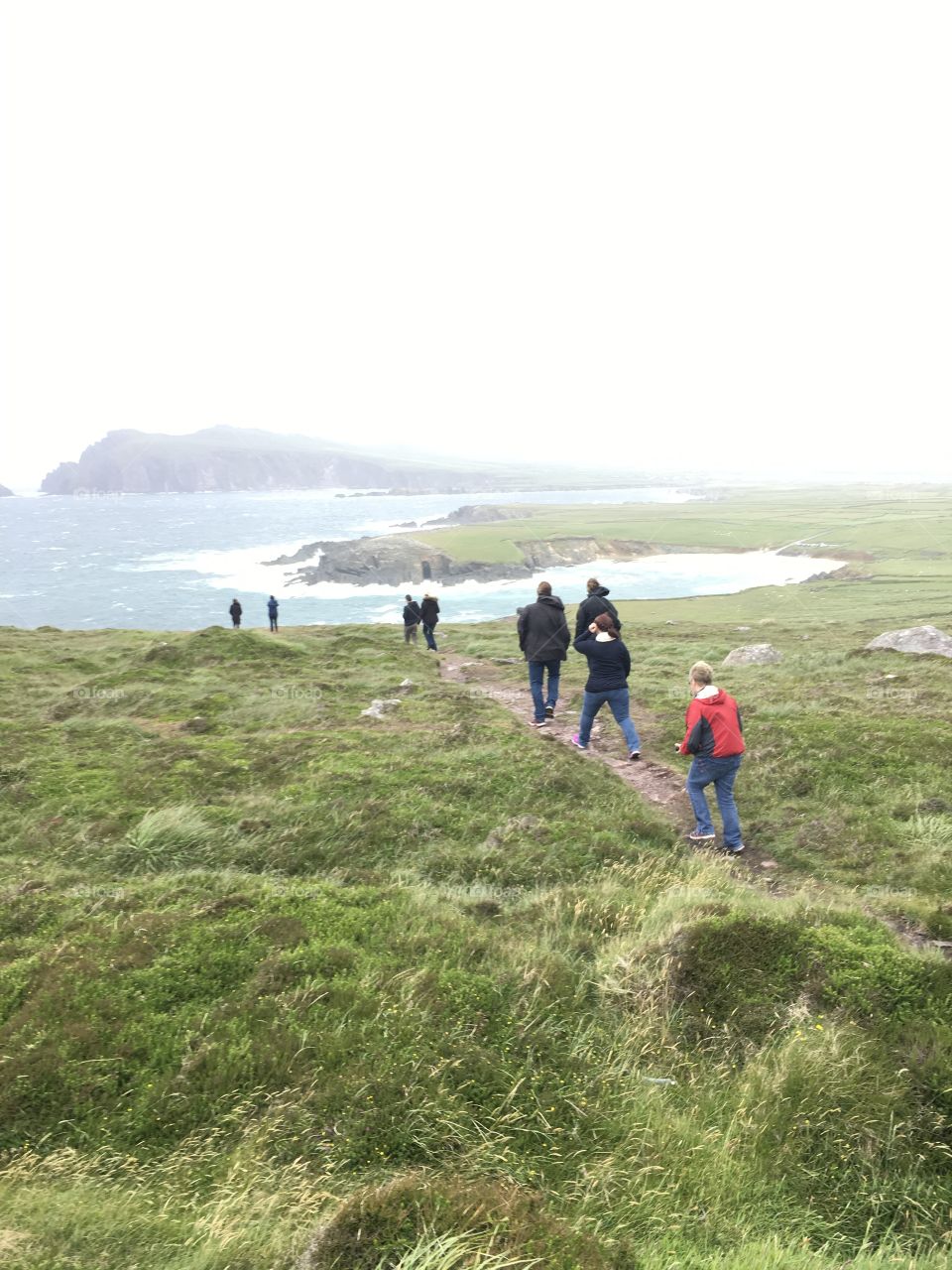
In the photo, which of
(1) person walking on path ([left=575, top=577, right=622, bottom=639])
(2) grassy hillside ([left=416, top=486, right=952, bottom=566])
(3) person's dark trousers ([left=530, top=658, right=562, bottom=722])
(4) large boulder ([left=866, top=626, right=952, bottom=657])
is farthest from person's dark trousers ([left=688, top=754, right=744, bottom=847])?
(2) grassy hillside ([left=416, top=486, right=952, bottom=566])

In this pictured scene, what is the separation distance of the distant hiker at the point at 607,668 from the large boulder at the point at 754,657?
50.7 feet

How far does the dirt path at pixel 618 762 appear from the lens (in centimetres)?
849

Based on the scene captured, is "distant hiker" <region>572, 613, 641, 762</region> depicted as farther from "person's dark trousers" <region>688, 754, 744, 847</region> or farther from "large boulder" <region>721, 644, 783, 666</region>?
"large boulder" <region>721, 644, 783, 666</region>

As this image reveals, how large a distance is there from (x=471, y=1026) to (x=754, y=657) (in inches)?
972

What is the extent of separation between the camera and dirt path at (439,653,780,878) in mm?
8492

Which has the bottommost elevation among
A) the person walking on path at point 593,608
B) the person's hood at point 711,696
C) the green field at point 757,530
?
the person's hood at point 711,696

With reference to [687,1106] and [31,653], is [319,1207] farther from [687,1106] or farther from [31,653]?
[31,653]

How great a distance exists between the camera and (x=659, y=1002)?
15.7 ft

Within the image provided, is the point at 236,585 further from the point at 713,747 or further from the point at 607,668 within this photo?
the point at 713,747

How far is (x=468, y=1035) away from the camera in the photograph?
4.25 metres

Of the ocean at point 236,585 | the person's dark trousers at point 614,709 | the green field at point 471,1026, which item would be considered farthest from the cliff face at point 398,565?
the green field at point 471,1026

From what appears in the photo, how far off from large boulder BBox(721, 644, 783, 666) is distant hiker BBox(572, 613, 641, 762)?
15.4m

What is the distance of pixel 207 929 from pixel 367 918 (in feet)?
4.33

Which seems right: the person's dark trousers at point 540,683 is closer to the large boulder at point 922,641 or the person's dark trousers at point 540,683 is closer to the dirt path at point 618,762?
the dirt path at point 618,762
